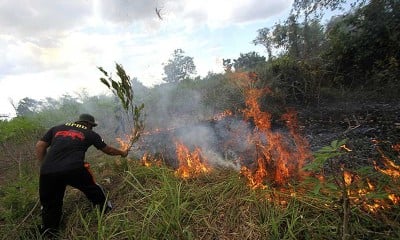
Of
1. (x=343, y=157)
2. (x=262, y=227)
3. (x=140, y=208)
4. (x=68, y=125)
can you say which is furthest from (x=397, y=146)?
(x=68, y=125)

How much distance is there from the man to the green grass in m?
0.25

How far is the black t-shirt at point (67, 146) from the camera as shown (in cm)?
366

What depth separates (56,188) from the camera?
3707mm

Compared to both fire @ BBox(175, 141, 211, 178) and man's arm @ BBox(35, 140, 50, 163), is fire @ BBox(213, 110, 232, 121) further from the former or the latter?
man's arm @ BBox(35, 140, 50, 163)

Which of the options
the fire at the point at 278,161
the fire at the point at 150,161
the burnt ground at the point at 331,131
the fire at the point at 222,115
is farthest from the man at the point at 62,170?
the fire at the point at 222,115

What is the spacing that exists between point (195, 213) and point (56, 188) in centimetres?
186

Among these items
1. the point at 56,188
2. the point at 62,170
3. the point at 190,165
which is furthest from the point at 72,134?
the point at 190,165

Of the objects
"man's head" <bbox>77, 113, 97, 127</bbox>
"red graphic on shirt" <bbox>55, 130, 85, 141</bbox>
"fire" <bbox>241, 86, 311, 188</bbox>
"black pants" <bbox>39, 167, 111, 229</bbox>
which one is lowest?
"fire" <bbox>241, 86, 311, 188</bbox>

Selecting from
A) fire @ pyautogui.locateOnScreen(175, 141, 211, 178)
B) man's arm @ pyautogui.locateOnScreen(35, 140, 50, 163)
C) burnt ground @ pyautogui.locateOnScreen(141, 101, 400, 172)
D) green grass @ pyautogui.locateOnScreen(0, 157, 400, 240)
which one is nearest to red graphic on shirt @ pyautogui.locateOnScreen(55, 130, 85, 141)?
man's arm @ pyautogui.locateOnScreen(35, 140, 50, 163)

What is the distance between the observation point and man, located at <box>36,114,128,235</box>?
3.65 meters

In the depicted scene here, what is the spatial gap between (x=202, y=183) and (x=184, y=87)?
35.2 feet

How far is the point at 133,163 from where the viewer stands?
5.11 m

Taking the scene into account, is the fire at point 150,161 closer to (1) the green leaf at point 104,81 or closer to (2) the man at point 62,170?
(2) the man at point 62,170

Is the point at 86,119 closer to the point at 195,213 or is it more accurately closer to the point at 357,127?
the point at 195,213
